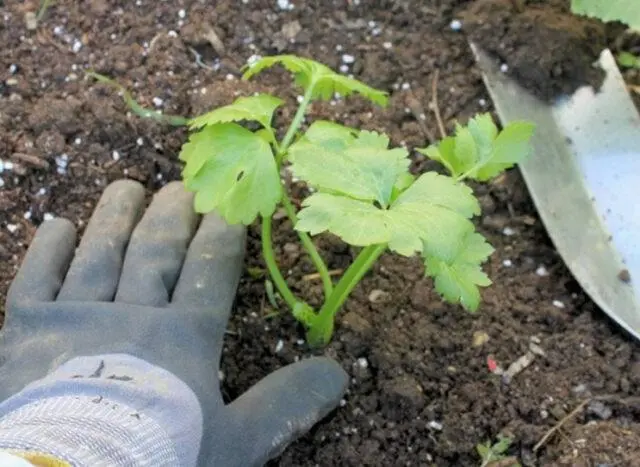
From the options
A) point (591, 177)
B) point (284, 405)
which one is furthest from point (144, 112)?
point (591, 177)

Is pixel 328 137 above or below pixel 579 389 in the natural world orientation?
above

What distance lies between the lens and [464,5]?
235 cm

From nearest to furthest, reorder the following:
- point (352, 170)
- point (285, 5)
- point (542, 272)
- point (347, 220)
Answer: point (347, 220)
point (352, 170)
point (542, 272)
point (285, 5)

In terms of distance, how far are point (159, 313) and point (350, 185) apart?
0.58 m

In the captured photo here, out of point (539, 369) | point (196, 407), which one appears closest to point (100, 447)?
point (196, 407)

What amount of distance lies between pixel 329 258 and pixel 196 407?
0.56 m

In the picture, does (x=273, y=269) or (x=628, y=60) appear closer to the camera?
(x=273, y=269)

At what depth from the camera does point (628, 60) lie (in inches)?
91.4

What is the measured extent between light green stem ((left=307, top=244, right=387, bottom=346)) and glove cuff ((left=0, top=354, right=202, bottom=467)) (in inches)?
13.0

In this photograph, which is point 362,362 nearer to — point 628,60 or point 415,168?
point 415,168

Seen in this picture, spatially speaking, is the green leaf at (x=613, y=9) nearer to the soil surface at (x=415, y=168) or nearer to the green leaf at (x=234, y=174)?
the soil surface at (x=415, y=168)

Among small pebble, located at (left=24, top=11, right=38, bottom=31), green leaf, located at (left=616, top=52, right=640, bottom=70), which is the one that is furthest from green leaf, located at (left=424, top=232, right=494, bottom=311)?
small pebble, located at (left=24, top=11, right=38, bottom=31)

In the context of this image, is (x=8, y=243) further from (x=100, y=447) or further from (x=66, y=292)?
(x=100, y=447)

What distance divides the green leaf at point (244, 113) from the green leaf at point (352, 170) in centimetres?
18
